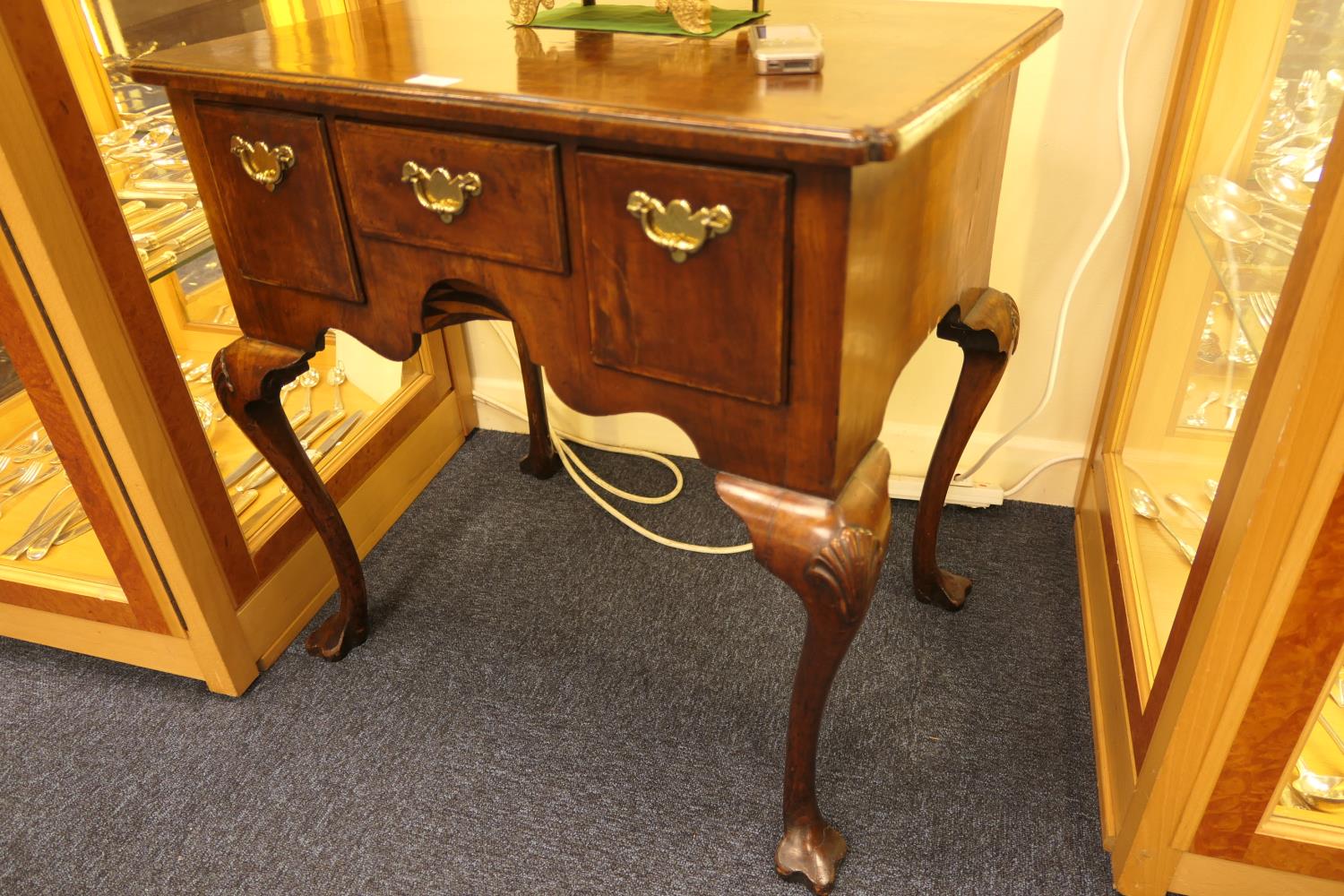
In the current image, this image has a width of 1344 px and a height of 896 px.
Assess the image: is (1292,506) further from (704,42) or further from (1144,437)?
(704,42)

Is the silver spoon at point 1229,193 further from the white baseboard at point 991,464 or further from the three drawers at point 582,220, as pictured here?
the three drawers at point 582,220

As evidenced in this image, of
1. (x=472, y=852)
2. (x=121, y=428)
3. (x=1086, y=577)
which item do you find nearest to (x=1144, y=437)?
(x=1086, y=577)

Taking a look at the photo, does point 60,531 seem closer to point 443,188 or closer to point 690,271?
point 443,188

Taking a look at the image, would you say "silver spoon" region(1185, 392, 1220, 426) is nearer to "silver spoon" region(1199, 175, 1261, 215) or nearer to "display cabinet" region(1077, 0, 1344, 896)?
"display cabinet" region(1077, 0, 1344, 896)

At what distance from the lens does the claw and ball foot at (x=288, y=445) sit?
3.31ft

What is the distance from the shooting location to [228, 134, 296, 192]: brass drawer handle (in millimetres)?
839

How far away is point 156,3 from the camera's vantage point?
1114 millimetres

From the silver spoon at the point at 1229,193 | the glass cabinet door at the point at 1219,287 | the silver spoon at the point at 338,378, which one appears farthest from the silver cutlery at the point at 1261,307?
the silver spoon at the point at 338,378

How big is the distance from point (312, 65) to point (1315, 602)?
0.93 metres

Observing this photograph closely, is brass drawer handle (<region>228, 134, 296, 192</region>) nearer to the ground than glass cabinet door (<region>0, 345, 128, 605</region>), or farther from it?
farther from it

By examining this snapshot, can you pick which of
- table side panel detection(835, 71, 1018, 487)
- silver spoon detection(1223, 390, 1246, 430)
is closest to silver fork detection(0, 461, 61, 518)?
table side panel detection(835, 71, 1018, 487)

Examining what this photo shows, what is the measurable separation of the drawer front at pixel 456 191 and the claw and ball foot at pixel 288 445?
25cm

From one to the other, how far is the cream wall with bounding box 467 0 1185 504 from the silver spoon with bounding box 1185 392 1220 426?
0.97 ft

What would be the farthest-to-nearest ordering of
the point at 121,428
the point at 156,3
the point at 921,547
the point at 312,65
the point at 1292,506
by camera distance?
the point at 921,547 → the point at 156,3 → the point at 121,428 → the point at 312,65 → the point at 1292,506
